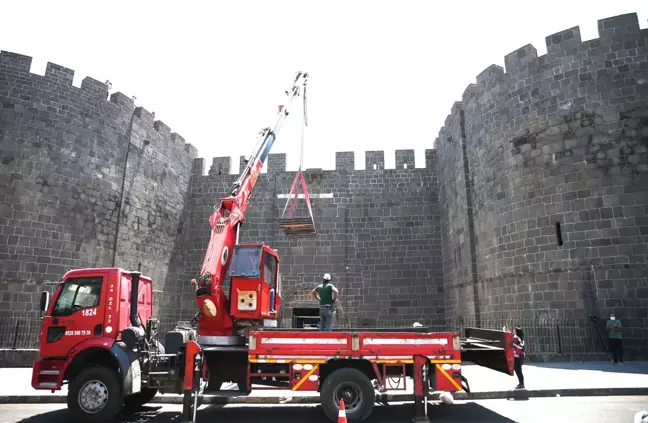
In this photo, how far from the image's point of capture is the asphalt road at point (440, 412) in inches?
246

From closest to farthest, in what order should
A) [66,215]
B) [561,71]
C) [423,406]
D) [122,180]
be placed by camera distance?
[423,406] < [561,71] < [66,215] < [122,180]

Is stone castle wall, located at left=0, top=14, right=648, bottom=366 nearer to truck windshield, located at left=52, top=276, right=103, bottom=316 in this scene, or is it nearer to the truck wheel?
truck windshield, located at left=52, top=276, right=103, bottom=316

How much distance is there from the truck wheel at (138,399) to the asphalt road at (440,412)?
164mm

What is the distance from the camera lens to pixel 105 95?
49.3ft

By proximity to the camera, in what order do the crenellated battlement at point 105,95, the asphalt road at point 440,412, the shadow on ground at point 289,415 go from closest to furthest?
the asphalt road at point 440,412 < the shadow on ground at point 289,415 < the crenellated battlement at point 105,95

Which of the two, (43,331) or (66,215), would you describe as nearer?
(43,331)

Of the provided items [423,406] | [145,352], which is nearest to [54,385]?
[145,352]

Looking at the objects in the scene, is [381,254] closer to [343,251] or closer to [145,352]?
[343,251]

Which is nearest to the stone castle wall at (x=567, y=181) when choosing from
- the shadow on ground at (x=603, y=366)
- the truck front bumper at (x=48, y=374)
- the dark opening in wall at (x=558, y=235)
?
the dark opening in wall at (x=558, y=235)

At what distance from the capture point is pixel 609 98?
1148cm

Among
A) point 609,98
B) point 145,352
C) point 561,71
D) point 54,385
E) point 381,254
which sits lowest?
point 54,385

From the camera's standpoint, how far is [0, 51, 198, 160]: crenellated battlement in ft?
43.2

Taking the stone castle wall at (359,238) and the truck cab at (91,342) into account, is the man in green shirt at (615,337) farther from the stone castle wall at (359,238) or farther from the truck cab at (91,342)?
the truck cab at (91,342)

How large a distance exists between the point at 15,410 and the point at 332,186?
13560mm
